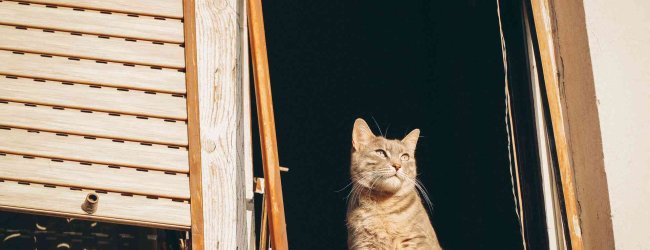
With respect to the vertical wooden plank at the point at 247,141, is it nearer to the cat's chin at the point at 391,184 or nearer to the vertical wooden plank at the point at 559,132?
the vertical wooden plank at the point at 559,132

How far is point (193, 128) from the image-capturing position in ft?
8.73

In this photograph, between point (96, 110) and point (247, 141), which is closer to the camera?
point (96, 110)

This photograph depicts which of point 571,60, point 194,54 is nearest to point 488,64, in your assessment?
point 571,60

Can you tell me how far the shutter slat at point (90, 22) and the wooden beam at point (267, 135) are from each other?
0.36m

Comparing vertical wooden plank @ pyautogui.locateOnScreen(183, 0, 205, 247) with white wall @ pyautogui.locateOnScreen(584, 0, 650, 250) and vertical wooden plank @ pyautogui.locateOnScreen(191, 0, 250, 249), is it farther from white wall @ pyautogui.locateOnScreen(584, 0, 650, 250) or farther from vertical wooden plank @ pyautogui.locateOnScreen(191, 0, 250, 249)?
white wall @ pyautogui.locateOnScreen(584, 0, 650, 250)

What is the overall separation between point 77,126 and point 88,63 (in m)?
0.25

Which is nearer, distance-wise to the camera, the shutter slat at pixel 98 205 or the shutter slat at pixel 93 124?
the shutter slat at pixel 98 205

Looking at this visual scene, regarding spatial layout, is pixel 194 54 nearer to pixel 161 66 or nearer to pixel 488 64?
pixel 161 66

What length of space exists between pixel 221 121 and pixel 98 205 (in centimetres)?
54

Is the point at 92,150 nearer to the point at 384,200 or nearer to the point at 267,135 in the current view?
the point at 267,135

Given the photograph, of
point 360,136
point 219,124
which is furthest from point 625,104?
point 219,124

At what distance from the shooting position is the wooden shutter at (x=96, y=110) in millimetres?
2533

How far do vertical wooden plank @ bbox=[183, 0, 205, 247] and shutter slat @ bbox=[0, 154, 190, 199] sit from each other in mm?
43

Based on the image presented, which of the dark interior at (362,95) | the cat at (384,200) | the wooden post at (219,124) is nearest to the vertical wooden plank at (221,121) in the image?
the wooden post at (219,124)
